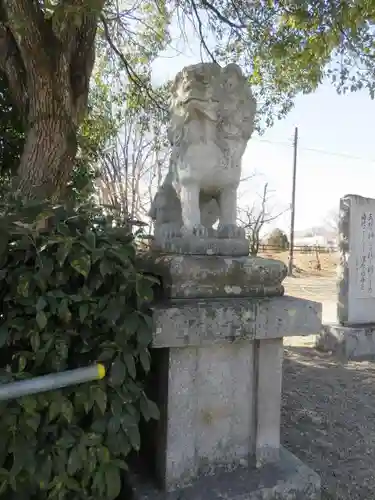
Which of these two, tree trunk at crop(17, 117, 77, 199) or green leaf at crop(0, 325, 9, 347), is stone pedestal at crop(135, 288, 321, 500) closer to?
green leaf at crop(0, 325, 9, 347)

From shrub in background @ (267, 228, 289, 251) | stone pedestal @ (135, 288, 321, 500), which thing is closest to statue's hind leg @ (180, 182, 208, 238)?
stone pedestal @ (135, 288, 321, 500)

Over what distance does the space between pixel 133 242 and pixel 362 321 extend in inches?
173

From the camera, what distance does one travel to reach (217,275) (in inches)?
68.2

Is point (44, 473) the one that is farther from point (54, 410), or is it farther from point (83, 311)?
point (83, 311)

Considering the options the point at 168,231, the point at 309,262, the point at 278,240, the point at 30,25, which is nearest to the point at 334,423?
A: the point at 168,231

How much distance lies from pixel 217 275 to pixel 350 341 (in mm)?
3745

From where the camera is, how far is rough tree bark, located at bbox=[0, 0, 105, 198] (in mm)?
3285

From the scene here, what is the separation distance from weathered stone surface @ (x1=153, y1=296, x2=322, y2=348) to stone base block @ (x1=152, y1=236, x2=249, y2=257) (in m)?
0.24

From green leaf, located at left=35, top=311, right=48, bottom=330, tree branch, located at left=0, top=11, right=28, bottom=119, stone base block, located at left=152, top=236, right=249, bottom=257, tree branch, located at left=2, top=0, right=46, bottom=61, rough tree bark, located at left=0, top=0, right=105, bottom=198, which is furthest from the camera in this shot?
tree branch, located at left=0, top=11, right=28, bottom=119

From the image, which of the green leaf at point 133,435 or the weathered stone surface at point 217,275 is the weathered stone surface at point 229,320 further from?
the green leaf at point 133,435

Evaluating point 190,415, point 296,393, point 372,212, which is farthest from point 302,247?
point 190,415

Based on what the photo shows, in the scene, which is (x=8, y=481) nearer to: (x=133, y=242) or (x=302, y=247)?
(x=133, y=242)

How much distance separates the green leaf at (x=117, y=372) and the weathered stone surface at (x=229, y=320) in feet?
0.55

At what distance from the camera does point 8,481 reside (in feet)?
4.39
